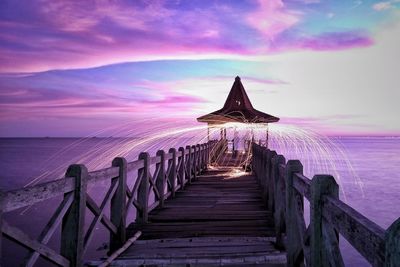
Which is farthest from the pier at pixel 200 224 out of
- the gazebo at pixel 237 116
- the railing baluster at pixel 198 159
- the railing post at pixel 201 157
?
the gazebo at pixel 237 116

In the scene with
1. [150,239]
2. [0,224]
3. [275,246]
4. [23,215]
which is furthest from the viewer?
[23,215]

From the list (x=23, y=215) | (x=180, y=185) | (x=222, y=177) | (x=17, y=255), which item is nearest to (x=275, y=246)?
(x=180, y=185)

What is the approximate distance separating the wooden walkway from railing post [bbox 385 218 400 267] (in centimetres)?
415

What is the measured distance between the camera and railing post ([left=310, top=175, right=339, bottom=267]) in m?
3.27

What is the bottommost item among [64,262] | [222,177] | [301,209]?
[222,177]

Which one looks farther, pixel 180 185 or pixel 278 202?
pixel 180 185

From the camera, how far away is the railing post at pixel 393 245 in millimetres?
1670

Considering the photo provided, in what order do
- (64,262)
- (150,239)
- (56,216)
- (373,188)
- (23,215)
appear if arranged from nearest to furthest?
(56,216), (64,262), (150,239), (23,215), (373,188)

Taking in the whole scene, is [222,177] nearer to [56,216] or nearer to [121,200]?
[121,200]

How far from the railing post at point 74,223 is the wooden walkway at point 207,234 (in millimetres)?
1148

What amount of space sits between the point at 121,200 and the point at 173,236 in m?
1.42

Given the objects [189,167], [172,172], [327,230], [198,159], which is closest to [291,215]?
[327,230]

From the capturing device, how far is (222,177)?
1728 centimetres

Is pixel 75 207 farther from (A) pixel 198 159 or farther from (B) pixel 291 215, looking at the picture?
(A) pixel 198 159
